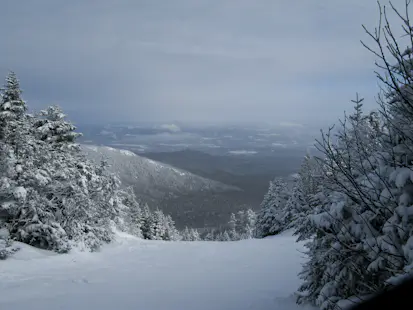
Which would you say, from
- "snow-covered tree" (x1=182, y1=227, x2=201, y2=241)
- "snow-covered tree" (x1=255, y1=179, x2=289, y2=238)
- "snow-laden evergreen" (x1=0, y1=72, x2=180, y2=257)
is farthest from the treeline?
"snow-covered tree" (x1=182, y1=227, x2=201, y2=241)

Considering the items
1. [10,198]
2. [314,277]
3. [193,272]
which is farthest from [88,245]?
[314,277]

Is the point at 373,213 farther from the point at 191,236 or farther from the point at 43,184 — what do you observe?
the point at 191,236

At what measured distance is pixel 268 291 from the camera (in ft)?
29.8

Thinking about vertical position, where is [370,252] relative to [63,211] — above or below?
above

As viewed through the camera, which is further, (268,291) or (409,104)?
(268,291)

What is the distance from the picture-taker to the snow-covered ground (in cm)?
814

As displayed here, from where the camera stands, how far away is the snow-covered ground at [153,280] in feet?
26.7

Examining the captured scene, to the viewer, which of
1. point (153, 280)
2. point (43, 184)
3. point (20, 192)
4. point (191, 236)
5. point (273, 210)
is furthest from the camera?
point (191, 236)

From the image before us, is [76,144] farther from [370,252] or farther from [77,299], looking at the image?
[370,252]

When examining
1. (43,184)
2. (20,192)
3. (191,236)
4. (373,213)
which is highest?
(373,213)

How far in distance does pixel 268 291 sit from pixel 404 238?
5.83 meters

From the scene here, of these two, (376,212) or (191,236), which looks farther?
(191,236)

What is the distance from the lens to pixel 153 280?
1129 cm

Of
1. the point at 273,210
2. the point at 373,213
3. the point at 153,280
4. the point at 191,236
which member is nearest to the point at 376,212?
the point at 373,213
